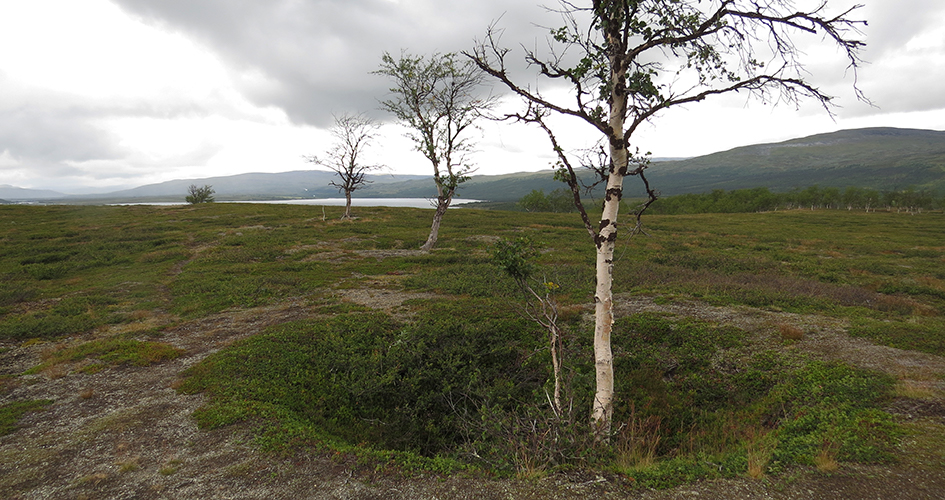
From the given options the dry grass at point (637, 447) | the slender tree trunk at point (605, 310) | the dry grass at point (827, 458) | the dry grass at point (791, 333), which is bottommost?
the dry grass at point (637, 447)

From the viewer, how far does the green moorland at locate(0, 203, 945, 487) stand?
750cm

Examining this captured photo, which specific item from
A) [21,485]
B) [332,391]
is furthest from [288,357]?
[21,485]

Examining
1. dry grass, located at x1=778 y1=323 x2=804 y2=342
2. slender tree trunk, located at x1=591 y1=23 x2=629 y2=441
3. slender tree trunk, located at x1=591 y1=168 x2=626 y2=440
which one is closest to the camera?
slender tree trunk, located at x1=591 y1=23 x2=629 y2=441

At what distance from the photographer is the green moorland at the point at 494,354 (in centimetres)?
750

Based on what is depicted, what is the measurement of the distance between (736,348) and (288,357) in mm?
14177

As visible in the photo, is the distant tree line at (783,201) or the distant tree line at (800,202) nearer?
the distant tree line at (800,202)

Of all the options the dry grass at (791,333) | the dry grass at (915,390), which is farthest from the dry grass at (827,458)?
the dry grass at (791,333)

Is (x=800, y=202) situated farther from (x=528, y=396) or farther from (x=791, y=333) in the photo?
(x=528, y=396)

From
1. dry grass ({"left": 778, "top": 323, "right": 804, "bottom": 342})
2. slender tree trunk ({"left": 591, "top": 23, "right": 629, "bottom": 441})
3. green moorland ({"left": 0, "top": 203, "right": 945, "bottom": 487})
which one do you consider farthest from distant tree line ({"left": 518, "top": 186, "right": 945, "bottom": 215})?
slender tree trunk ({"left": 591, "top": 23, "right": 629, "bottom": 441})

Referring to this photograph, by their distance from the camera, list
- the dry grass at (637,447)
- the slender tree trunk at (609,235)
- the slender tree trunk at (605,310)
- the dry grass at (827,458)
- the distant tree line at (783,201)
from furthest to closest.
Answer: the distant tree line at (783,201)
the slender tree trunk at (605,310)
the slender tree trunk at (609,235)
the dry grass at (637,447)
the dry grass at (827,458)

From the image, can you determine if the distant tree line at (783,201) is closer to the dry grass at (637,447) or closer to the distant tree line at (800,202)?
the distant tree line at (800,202)

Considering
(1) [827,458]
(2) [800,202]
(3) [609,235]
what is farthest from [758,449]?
(2) [800,202]

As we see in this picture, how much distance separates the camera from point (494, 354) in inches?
516

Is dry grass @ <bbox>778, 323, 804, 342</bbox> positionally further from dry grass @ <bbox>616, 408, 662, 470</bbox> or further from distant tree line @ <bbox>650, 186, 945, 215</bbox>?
distant tree line @ <bbox>650, 186, 945, 215</bbox>
